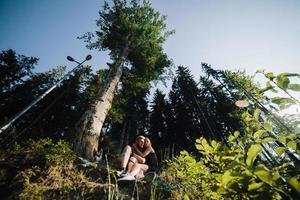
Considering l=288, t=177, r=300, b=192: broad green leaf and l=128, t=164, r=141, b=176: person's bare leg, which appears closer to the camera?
l=288, t=177, r=300, b=192: broad green leaf

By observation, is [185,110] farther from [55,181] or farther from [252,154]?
[252,154]

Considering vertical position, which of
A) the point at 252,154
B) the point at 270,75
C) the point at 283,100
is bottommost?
the point at 252,154

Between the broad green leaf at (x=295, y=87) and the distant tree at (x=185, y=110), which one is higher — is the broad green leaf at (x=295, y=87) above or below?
below

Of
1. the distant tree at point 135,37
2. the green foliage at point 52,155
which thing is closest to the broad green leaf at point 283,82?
the green foliage at point 52,155

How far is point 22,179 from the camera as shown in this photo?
16.1ft

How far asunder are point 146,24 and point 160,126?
13910 mm

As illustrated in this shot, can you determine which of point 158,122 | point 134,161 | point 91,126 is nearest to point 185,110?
point 158,122

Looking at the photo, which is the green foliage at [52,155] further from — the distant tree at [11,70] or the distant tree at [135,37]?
the distant tree at [11,70]

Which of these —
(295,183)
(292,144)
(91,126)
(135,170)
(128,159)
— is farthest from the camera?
(91,126)

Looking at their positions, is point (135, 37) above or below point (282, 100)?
above

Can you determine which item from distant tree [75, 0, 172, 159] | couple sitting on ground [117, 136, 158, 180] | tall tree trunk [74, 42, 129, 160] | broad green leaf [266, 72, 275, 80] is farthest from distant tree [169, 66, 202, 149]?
broad green leaf [266, 72, 275, 80]

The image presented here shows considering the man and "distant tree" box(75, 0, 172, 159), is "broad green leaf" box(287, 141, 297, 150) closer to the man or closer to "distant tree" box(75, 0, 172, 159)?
the man

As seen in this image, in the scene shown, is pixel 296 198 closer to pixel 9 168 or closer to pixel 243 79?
pixel 9 168

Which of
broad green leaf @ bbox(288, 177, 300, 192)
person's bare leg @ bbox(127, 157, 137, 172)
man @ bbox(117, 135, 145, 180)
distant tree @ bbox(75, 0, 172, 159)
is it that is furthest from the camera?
distant tree @ bbox(75, 0, 172, 159)
